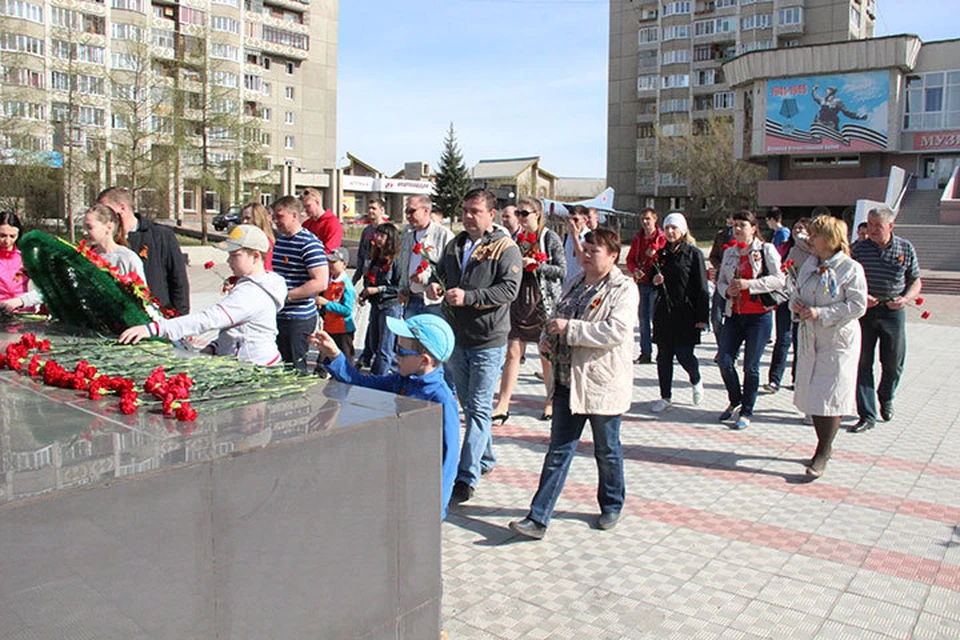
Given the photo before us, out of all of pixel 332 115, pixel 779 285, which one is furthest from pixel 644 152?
pixel 779 285

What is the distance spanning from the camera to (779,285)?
746cm

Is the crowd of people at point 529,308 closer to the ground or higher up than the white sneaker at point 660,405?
higher up

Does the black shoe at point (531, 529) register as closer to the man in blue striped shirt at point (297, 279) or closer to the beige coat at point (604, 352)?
the beige coat at point (604, 352)

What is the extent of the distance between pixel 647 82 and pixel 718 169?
2452cm

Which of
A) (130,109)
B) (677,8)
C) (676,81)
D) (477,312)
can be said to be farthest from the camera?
(676,81)

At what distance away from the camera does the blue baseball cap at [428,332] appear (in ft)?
13.0

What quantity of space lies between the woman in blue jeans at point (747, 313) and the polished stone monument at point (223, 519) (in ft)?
16.3

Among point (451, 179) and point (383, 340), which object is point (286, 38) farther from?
point (383, 340)

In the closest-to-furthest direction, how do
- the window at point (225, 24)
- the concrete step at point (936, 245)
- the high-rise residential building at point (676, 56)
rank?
the concrete step at point (936, 245) → the window at point (225, 24) → the high-rise residential building at point (676, 56)

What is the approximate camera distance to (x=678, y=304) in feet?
25.4

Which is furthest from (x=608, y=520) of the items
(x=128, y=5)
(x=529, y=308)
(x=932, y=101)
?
(x=128, y=5)

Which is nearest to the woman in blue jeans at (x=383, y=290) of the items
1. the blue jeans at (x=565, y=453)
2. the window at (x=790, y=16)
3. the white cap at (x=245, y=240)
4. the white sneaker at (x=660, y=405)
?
the white sneaker at (x=660, y=405)

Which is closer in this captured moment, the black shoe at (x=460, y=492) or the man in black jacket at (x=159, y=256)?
the black shoe at (x=460, y=492)

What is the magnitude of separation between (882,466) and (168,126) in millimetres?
39733
